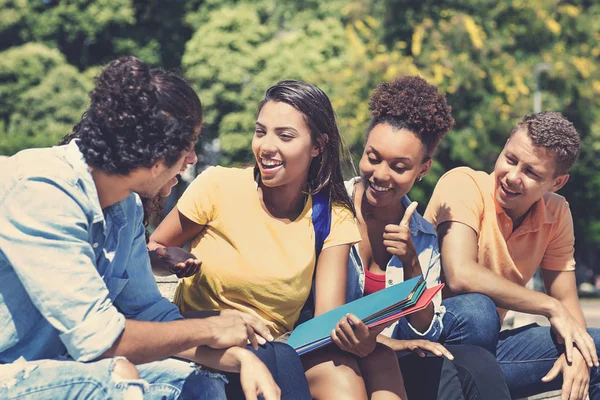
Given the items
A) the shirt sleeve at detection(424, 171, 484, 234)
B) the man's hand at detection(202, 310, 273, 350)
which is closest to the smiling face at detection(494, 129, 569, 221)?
the shirt sleeve at detection(424, 171, 484, 234)

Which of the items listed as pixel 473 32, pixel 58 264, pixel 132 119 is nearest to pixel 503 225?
pixel 132 119

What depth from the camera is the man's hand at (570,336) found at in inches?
142

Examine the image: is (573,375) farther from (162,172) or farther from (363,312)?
(162,172)

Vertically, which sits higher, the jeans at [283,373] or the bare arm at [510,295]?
the jeans at [283,373]

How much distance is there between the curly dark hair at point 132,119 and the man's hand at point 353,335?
33.1 inches

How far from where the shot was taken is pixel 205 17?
23.3 metres

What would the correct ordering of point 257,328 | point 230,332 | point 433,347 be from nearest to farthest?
point 230,332 < point 257,328 < point 433,347

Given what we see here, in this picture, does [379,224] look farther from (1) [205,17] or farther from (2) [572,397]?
(1) [205,17]

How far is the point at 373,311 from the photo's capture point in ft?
9.46

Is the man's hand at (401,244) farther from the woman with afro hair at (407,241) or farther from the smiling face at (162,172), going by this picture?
the smiling face at (162,172)

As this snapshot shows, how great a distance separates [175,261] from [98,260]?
49 cm

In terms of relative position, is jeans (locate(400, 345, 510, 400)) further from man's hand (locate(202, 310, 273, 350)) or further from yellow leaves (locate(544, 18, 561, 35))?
yellow leaves (locate(544, 18, 561, 35))

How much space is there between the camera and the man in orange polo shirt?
3.60 metres

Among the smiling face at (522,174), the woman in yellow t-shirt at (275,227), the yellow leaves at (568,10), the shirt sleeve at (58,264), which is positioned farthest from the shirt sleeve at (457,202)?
the yellow leaves at (568,10)
